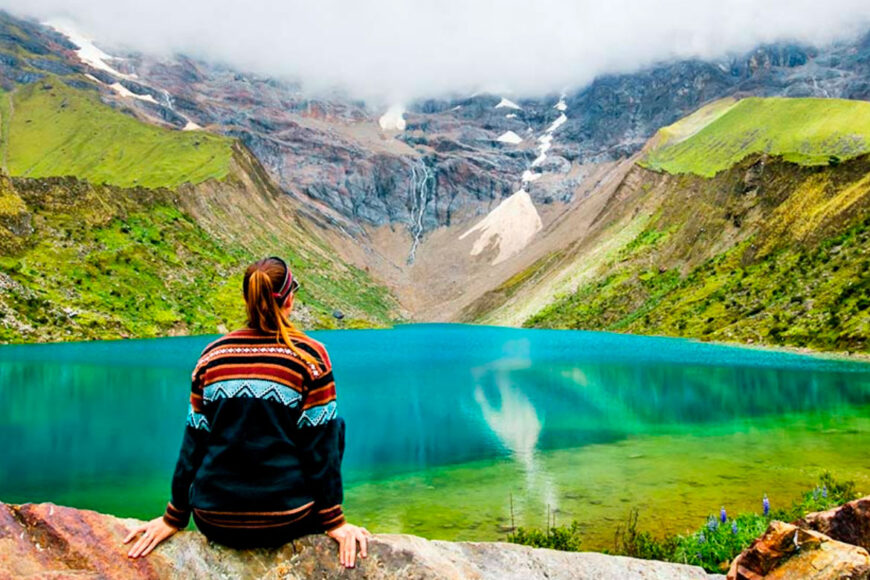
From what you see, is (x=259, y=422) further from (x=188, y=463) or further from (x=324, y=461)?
(x=188, y=463)

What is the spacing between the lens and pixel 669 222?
155625mm

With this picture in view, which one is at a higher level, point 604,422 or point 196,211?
point 196,211

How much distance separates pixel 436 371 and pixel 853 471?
44.7 metres

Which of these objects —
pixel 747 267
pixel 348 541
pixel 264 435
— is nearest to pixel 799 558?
pixel 348 541

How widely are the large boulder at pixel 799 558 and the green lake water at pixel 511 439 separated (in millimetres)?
9996

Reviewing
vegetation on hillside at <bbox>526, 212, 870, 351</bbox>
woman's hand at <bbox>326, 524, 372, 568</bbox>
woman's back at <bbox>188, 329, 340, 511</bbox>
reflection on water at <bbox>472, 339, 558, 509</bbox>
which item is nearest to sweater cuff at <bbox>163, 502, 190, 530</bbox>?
woman's back at <bbox>188, 329, 340, 511</bbox>

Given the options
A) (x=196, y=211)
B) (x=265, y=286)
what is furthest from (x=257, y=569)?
(x=196, y=211)

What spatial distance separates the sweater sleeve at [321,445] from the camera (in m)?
5.70

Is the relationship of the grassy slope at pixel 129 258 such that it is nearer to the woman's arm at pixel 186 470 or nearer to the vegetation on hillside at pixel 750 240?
the vegetation on hillside at pixel 750 240

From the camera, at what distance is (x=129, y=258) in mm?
132500

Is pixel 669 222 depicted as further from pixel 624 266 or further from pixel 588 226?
pixel 588 226

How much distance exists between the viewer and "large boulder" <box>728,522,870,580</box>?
23.9 ft

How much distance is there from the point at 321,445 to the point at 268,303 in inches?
52.1

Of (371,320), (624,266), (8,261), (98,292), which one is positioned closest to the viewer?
(8,261)
